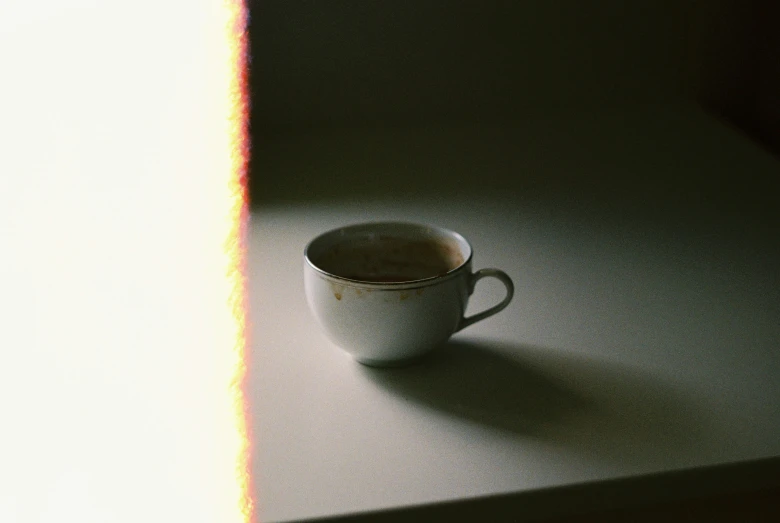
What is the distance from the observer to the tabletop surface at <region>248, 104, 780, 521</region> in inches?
21.0

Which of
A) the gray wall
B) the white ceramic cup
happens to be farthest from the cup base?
the gray wall

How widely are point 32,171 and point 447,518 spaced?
2.15 feet

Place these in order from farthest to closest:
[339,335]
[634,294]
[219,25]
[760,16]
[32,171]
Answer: [760,16]
[219,25]
[32,171]
[634,294]
[339,335]

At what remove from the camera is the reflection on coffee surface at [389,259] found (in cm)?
68

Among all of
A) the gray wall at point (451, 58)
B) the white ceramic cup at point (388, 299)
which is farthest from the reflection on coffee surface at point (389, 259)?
the gray wall at point (451, 58)

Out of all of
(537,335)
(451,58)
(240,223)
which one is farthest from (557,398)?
(451,58)

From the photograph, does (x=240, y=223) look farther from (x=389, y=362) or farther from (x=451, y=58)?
(x=451, y=58)

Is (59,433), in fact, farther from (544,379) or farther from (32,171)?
(32,171)

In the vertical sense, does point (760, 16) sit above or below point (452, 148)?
above

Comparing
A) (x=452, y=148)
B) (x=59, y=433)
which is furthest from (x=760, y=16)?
(x=59, y=433)

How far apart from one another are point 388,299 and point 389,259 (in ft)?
0.39

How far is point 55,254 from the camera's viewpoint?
0.81 metres

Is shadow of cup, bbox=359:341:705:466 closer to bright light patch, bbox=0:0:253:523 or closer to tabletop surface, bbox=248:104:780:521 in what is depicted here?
tabletop surface, bbox=248:104:780:521

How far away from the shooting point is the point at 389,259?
2.31 feet
